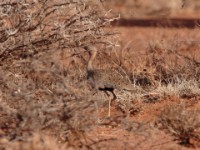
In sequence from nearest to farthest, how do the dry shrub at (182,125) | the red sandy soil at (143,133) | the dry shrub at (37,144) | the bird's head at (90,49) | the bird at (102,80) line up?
the dry shrub at (37,144) → the red sandy soil at (143,133) → the dry shrub at (182,125) → the bird at (102,80) → the bird's head at (90,49)

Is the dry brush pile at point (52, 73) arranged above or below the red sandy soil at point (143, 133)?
above

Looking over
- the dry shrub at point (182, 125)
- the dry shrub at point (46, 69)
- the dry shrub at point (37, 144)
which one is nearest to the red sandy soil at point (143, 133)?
the dry shrub at point (182, 125)

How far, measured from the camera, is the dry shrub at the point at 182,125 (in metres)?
7.13

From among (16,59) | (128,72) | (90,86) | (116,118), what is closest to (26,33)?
(16,59)

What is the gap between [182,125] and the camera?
7172 millimetres

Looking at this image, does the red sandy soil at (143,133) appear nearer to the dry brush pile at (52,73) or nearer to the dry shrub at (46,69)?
the dry brush pile at (52,73)

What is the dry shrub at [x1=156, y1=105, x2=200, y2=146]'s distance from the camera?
7133mm

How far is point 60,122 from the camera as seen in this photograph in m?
6.52

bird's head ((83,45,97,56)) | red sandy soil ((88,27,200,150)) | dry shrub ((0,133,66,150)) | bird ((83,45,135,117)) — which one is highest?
bird's head ((83,45,97,56))

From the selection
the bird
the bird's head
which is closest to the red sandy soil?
the bird

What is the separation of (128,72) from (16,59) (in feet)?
8.44

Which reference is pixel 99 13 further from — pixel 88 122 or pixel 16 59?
pixel 88 122

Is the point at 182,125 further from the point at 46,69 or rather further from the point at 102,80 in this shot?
the point at 46,69

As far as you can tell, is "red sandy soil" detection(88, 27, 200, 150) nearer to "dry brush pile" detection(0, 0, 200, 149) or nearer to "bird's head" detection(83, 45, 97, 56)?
"dry brush pile" detection(0, 0, 200, 149)
